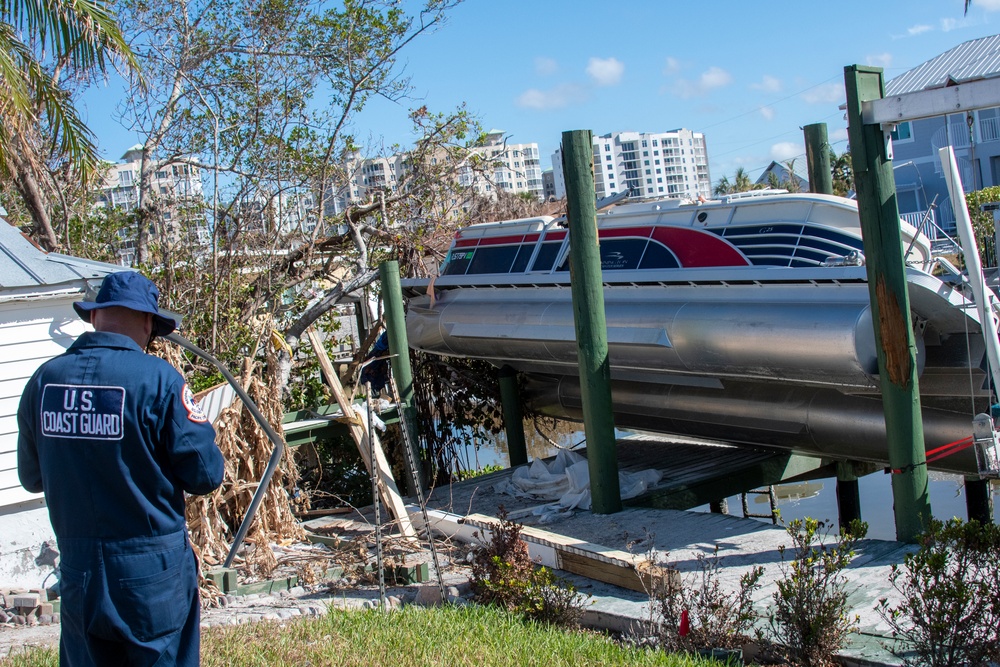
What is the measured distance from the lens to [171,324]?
3.89 m

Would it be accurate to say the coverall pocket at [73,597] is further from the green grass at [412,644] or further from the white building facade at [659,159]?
the white building facade at [659,159]

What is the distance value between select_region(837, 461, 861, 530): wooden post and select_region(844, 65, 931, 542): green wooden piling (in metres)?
3.75

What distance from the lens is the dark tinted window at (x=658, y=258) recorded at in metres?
8.48

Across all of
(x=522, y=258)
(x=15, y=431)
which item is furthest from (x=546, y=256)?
(x=15, y=431)

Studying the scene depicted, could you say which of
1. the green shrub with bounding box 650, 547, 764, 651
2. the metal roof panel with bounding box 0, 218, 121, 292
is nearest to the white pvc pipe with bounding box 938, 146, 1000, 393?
the green shrub with bounding box 650, 547, 764, 651

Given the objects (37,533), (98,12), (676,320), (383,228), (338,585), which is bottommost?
(338,585)

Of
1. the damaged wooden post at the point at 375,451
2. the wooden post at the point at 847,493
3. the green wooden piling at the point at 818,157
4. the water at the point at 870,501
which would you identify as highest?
the green wooden piling at the point at 818,157

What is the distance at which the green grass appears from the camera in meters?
4.62

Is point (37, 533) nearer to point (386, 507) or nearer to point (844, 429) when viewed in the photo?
point (386, 507)

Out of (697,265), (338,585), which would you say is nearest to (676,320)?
(697,265)

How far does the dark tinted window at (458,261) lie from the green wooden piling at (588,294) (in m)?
3.59

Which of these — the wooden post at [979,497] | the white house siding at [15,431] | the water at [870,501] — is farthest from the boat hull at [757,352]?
the water at [870,501]

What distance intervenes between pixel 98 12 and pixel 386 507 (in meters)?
5.42

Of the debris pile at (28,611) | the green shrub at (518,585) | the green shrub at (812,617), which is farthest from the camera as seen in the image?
the debris pile at (28,611)
